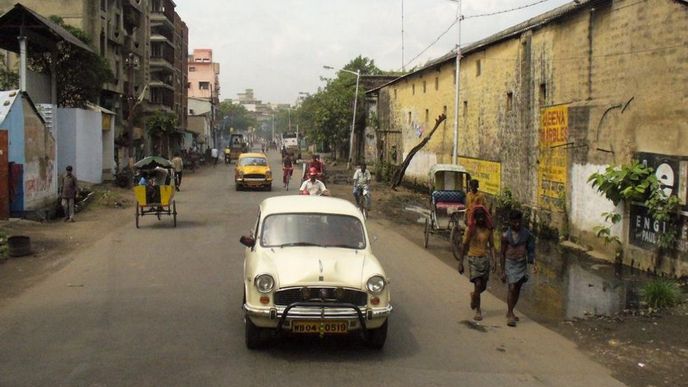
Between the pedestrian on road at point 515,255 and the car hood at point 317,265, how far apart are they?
2220mm

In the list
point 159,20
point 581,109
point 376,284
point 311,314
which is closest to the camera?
point 311,314

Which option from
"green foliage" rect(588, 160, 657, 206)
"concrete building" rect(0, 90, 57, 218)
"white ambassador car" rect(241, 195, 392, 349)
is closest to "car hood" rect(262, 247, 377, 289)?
"white ambassador car" rect(241, 195, 392, 349)

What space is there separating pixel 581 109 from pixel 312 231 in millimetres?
11460

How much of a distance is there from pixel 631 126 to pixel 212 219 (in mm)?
12137

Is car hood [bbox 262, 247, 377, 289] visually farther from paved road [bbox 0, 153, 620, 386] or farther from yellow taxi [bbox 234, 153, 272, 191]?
yellow taxi [bbox 234, 153, 272, 191]

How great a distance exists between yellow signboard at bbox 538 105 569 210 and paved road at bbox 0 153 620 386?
738 centimetres

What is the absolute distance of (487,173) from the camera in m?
25.9

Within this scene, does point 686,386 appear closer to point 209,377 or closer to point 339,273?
point 339,273

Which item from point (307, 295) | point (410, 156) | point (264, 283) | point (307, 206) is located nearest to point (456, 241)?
point (307, 206)

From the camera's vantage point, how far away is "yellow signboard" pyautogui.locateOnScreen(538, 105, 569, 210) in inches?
728

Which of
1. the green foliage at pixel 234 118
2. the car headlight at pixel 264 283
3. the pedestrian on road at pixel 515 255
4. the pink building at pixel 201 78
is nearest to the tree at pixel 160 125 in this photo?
the pedestrian on road at pixel 515 255

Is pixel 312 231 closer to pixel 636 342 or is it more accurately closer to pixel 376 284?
pixel 376 284

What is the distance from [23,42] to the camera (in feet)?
69.5

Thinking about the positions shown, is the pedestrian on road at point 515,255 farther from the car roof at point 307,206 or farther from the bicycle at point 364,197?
the bicycle at point 364,197
